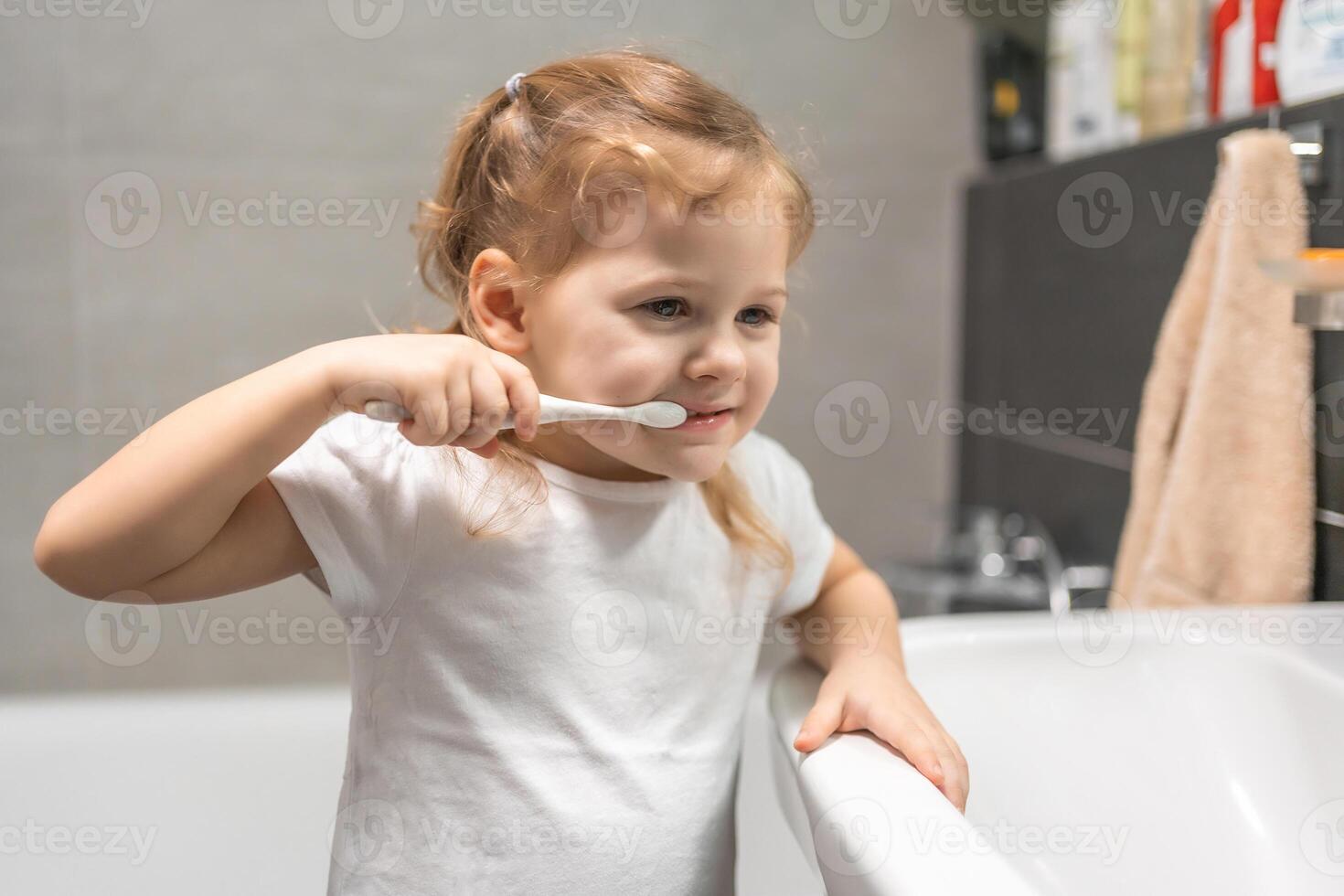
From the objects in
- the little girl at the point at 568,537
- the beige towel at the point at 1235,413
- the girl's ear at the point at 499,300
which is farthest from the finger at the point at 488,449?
the beige towel at the point at 1235,413

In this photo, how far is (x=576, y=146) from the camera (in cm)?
65

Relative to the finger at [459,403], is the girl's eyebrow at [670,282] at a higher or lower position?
higher

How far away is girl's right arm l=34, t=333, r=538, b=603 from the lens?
505 millimetres

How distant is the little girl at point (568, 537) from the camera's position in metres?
0.61

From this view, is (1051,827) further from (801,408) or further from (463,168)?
(801,408)

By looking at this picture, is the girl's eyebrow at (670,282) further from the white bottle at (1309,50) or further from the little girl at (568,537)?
the white bottle at (1309,50)

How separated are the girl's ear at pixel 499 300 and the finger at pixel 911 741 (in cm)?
30

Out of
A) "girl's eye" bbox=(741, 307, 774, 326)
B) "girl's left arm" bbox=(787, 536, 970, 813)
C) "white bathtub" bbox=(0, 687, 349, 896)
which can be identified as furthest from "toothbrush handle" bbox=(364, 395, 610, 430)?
"white bathtub" bbox=(0, 687, 349, 896)

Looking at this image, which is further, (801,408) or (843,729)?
(801,408)

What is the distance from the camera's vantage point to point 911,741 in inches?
23.3

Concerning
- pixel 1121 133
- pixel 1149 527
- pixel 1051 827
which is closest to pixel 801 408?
pixel 1121 133

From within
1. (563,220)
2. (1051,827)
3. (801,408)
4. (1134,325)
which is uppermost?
(563,220)

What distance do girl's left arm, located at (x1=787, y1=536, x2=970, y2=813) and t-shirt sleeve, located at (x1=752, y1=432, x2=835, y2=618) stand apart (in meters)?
0.02

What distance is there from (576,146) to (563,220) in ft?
0.15
